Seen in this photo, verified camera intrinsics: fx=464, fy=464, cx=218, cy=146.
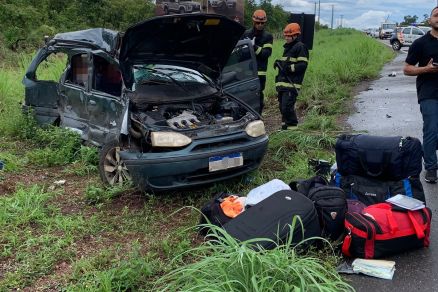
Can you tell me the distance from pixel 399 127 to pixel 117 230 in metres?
5.44

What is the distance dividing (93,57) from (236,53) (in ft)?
6.61

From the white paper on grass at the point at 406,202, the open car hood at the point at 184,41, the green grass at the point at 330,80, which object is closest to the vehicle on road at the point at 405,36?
the green grass at the point at 330,80

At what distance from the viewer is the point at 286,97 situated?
23.5 feet

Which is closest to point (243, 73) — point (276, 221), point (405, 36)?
point (276, 221)

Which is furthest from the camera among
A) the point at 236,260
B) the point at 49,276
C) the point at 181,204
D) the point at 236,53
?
the point at 236,53

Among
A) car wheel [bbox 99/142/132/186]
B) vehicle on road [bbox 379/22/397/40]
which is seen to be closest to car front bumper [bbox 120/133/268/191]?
car wheel [bbox 99/142/132/186]

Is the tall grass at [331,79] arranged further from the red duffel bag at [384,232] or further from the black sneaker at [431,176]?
the red duffel bag at [384,232]

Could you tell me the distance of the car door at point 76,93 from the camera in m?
5.76

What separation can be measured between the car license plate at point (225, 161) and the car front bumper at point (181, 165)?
0.03m

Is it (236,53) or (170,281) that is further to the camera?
(236,53)

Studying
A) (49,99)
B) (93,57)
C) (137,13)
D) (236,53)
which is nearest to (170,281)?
(93,57)

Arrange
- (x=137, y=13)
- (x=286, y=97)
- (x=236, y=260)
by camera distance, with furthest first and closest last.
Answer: (x=137, y=13) < (x=286, y=97) < (x=236, y=260)

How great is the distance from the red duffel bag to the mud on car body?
1481 millimetres

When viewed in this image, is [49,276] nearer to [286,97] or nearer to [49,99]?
[49,99]
